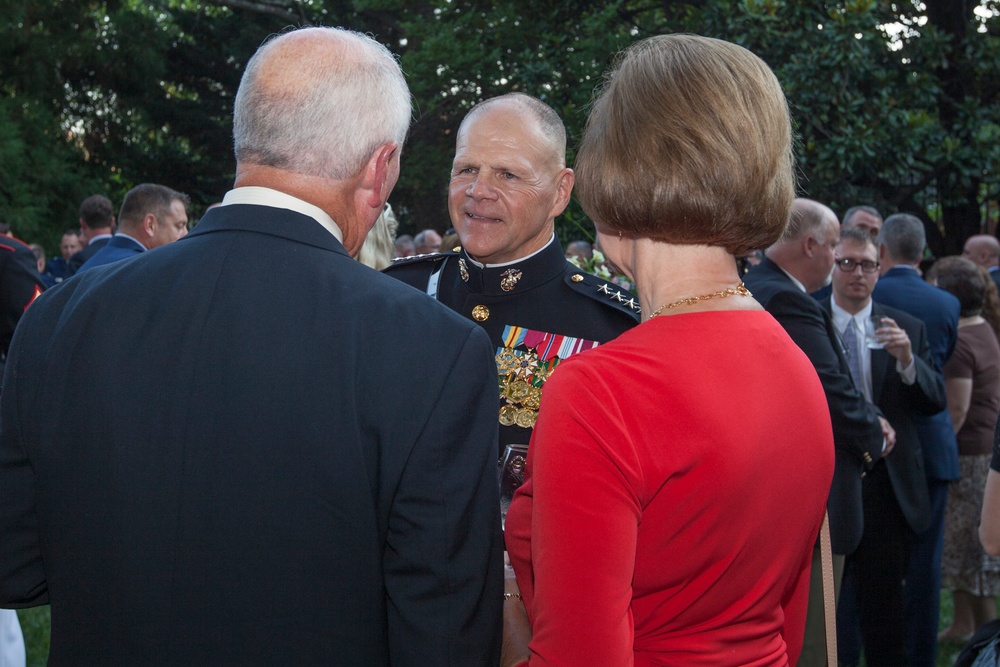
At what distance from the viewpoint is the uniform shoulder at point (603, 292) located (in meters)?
2.84

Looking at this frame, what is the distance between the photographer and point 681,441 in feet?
4.65

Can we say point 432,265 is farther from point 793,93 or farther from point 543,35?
point 543,35

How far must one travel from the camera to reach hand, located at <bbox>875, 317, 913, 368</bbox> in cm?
414

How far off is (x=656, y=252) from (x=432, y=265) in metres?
1.61

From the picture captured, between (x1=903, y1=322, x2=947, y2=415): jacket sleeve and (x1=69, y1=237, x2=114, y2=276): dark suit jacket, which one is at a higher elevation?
(x1=69, y1=237, x2=114, y2=276): dark suit jacket

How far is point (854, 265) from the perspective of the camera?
4465 millimetres

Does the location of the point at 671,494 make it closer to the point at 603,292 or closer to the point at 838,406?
the point at 603,292

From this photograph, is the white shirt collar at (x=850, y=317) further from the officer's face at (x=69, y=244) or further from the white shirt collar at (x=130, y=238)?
the officer's face at (x=69, y=244)

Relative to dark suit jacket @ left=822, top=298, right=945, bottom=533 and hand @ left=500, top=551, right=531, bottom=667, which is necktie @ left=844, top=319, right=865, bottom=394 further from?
hand @ left=500, top=551, right=531, bottom=667

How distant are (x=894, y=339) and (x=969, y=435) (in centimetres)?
158

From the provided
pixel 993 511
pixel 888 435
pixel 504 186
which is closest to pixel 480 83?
pixel 888 435

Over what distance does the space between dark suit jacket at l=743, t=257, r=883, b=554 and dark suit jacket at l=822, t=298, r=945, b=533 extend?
0.49m

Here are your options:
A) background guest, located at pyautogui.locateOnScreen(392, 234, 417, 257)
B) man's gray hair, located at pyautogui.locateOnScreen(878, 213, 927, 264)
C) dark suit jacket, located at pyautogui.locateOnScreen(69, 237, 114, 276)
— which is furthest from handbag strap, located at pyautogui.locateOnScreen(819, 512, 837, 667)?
background guest, located at pyautogui.locateOnScreen(392, 234, 417, 257)

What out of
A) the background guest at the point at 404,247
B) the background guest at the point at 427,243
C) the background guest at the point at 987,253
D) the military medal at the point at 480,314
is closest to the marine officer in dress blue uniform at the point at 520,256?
the military medal at the point at 480,314
